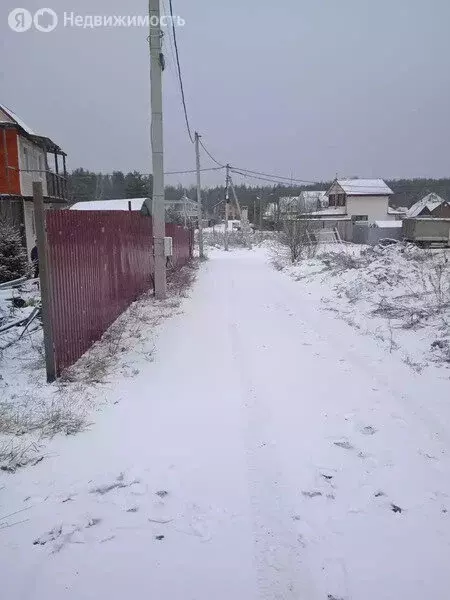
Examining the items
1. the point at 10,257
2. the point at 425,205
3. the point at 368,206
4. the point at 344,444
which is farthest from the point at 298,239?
the point at 368,206

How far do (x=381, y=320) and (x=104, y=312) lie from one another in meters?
4.85

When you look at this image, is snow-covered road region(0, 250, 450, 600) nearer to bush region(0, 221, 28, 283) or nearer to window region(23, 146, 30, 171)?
bush region(0, 221, 28, 283)

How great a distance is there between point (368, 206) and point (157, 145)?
46.5 metres

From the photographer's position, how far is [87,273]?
6.20 metres

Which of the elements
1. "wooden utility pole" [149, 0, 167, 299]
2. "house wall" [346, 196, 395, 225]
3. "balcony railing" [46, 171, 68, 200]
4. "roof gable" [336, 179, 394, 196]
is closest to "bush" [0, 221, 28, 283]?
"wooden utility pole" [149, 0, 167, 299]

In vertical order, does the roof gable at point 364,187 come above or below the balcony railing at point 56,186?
above

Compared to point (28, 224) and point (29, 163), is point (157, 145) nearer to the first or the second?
point (28, 224)

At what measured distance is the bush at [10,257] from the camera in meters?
14.6

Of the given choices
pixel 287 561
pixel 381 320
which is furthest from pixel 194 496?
pixel 381 320

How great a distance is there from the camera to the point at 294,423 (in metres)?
3.89

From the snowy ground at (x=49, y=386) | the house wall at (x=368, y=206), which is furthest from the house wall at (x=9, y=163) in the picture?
the house wall at (x=368, y=206)

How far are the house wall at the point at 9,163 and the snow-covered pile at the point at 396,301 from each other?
13.5 m

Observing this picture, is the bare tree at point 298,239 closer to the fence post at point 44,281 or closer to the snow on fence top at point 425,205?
the fence post at point 44,281

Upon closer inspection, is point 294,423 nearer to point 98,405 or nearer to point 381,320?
point 98,405
